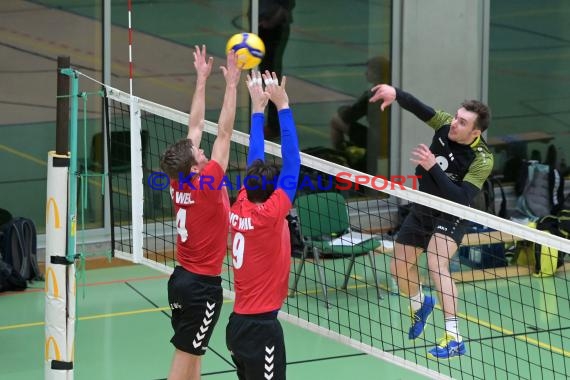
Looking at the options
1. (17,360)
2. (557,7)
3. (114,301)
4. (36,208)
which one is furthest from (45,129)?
(557,7)

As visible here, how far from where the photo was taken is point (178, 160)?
6086 millimetres

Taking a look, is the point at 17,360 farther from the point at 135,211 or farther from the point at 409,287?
the point at 409,287

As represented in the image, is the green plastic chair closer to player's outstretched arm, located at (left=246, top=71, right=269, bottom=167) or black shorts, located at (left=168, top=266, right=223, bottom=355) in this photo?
black shorts, located at (left=168, top=266, right=223, bottom=355)

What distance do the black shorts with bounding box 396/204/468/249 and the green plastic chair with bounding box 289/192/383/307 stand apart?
193cm

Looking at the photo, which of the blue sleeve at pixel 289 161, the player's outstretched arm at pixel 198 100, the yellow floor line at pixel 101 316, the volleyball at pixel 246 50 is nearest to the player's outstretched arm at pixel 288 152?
the blue sleeve at pixel 289 161

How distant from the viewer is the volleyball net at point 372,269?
7.21 metres

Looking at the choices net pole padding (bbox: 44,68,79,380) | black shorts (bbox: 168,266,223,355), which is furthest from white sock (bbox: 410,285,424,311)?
net pole padding (bbox: 44,68,79,380)

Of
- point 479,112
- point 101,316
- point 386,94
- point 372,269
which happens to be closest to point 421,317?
point 479,112

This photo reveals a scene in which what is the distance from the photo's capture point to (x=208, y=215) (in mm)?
6305

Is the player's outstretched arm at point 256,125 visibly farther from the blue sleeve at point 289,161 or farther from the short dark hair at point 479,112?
the short dark hair at point 479,112

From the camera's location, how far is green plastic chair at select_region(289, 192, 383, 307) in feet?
32.0

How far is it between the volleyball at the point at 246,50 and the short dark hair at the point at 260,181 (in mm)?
1319

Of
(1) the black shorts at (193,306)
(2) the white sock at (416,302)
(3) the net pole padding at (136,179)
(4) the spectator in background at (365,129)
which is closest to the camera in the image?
(1) the black shorts at (193,306)

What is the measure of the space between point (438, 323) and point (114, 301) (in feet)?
10.2
